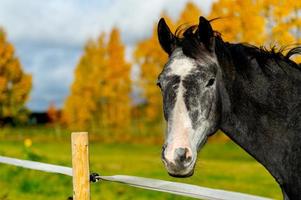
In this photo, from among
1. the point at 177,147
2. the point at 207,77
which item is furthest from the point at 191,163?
the point at 207,77

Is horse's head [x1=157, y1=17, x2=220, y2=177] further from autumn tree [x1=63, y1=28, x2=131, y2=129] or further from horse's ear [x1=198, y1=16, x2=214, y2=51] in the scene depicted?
autumn tree [x1=63, y1=28, x2=131, y2=129]

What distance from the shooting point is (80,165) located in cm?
521

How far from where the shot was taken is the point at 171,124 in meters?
3.29

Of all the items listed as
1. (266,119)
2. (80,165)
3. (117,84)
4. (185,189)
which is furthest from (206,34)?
(117,84)

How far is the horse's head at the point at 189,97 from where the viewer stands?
3180 millimetres

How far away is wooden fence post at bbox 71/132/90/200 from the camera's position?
518 centimetres

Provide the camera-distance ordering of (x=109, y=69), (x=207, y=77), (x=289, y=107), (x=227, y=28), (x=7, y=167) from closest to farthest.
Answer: (x=207, y=77)
(x=289, y=107)
(x=7, y=167)
(x=227, y=28)
(x=109, y=69)

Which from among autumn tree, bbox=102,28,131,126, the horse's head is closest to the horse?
the horse's head

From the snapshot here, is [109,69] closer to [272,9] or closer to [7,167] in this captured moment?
[272,9]

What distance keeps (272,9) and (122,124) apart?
28519 millimetres

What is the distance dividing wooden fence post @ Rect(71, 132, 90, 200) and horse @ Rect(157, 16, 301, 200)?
1.75m

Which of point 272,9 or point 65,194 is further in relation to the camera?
point 272,9

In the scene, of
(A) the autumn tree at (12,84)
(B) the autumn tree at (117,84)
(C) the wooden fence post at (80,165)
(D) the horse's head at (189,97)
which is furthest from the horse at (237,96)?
(A) the autumn tree at (12,84)

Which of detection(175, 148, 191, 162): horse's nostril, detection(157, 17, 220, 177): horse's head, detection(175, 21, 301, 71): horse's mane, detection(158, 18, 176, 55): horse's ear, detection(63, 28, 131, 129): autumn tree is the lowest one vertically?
detection(175, 148, 191, 162): horse's nostril
